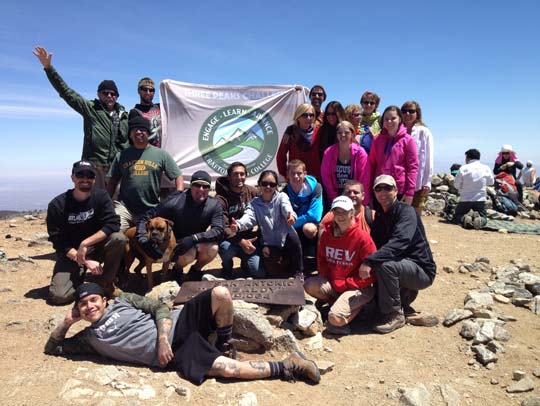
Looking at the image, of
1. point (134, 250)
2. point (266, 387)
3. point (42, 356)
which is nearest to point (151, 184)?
point (134, 250)

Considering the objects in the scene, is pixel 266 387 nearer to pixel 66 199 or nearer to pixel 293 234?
pixel 293 234

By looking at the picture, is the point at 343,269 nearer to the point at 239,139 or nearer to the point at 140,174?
the point at 140,174

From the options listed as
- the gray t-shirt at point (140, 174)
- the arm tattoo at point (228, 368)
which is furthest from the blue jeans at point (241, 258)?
the arm tattoo at point (228, 368)

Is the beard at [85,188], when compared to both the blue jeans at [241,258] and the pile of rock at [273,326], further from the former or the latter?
the blue jeans at [241,258]

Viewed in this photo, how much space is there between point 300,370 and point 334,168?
3.33m

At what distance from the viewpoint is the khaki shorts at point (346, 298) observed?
4742mm

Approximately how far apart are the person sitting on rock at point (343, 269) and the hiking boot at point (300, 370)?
1.04 m

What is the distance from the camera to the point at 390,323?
480 centimetres

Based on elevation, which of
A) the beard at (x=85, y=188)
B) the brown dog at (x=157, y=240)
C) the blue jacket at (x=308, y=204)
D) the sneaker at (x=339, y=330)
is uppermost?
the beard at (x=85, y=188)

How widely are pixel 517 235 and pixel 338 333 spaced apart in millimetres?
7862

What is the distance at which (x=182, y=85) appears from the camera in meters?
8.91

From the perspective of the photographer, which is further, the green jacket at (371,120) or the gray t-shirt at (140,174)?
the green jacket at (371,120)

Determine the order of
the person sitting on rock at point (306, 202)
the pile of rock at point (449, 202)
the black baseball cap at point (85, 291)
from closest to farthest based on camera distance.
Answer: the black baseball cap at point (85, 291), the person sitting on rock at point (306, 202), the pile of rock at point (449, 202)

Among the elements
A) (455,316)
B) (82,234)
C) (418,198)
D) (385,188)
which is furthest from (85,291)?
(418,198)
